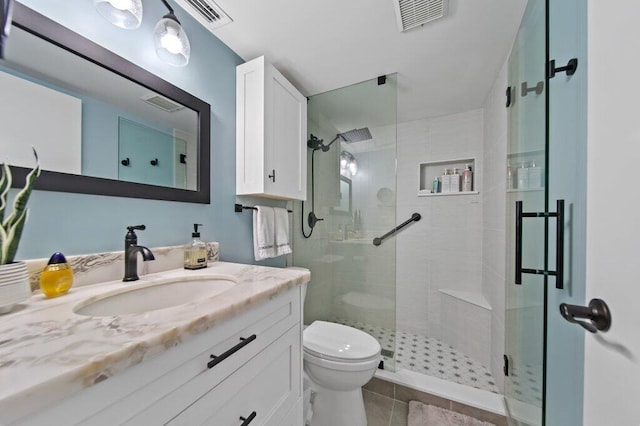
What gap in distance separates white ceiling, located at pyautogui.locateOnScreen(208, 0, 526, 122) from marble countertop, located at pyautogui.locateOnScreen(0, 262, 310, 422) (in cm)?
137

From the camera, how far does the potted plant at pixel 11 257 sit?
1.80 ft

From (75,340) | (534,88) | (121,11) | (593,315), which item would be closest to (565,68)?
(534,88)

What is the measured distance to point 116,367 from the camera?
0.39m

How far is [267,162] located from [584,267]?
139 cm

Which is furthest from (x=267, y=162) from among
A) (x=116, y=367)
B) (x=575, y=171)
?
(x=575, y=171)

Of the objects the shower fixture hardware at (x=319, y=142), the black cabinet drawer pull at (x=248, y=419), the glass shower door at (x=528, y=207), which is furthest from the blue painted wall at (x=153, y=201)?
the glass shower door at (x=528, y=207)

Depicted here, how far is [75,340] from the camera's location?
1.42 ft

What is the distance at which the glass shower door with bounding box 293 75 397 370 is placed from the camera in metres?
1.97

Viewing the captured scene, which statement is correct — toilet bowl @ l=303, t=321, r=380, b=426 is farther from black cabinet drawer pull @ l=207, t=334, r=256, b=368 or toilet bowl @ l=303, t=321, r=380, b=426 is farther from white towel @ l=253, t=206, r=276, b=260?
black cabinet drawer pull @ l=207, t=334, r=256, b=368

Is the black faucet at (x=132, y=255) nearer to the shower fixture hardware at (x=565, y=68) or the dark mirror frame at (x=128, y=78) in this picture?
the dark mirror frame at (x=128, y=78)

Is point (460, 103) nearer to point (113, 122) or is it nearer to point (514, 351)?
point (514, 351)

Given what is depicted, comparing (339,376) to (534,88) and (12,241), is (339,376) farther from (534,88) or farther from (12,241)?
(534,88)

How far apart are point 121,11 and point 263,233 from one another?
1.17 m

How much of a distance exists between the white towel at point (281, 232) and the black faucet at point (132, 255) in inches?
34.2
